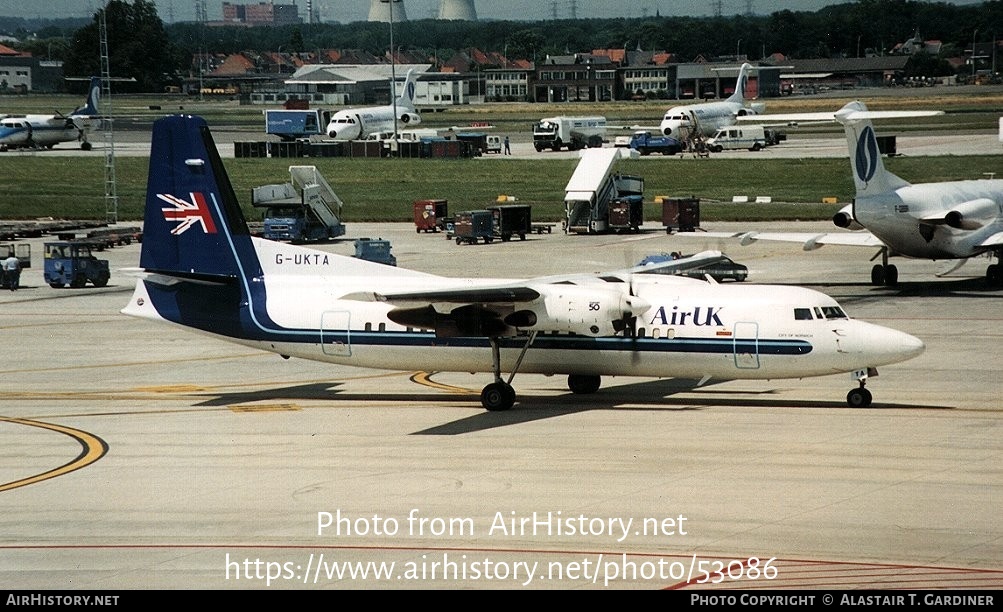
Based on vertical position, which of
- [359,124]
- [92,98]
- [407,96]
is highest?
[407,96]

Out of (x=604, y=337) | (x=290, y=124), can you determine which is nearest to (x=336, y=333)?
(x=604, y=337)

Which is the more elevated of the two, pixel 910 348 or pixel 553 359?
pixel 910 348

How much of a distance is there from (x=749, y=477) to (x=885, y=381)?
1197 centimetres

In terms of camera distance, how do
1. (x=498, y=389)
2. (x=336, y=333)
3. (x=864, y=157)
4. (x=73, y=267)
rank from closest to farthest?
(x=498, y=389)
(x=336, y=333)
(x=864, y=157)
(x=73, y=267)

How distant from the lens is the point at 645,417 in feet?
103

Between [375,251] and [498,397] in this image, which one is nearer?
[498,397]

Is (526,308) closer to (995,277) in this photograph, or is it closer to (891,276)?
(891,276)

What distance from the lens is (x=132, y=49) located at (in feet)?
378

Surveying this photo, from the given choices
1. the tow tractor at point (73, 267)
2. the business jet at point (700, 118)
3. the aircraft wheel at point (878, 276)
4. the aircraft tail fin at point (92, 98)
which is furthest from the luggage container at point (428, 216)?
the business jet at point (700, 118)

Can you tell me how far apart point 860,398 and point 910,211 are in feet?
63.7

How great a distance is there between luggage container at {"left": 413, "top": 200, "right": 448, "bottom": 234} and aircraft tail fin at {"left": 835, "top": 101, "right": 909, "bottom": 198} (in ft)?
102

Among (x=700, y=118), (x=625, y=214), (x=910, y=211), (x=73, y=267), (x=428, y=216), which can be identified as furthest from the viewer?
(x=700, y=118)

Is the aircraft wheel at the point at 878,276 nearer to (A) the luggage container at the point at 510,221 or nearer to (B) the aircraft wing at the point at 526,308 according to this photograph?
(B) the aircraft wing at the point at 526,308

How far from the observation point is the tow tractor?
56.6 m
